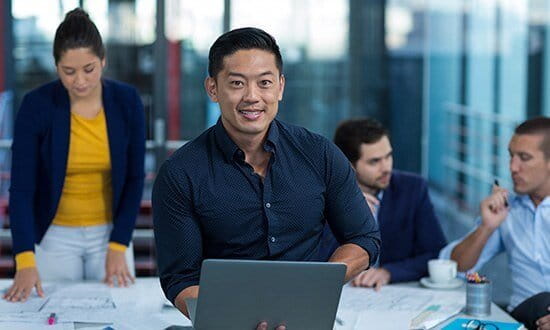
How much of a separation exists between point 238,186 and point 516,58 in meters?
4.73

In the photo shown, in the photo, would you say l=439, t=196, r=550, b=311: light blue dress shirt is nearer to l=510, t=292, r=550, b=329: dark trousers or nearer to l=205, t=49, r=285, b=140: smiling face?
l=510, t=292, r=550, b=329: dark trousers

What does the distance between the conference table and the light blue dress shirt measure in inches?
7.6

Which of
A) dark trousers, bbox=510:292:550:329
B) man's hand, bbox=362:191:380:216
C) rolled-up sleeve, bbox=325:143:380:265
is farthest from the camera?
man's hand, bbox=362:191:380:216

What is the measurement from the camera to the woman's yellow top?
9.58 ft

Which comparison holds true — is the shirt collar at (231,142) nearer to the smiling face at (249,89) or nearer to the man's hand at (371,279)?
the smiling face at (249,89)

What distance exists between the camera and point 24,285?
2693 mm

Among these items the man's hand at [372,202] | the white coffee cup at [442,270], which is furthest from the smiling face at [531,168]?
the man's hand at [372,202]

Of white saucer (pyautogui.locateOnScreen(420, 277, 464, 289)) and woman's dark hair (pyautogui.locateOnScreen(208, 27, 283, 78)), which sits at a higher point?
woman's dark hair (pyautogui.locateOnScreen(208, 27, 283, 78))

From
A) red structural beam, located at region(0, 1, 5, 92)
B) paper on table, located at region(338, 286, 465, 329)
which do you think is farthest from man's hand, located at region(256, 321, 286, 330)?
red structural beam, located at region(0, 1, 5, 92)

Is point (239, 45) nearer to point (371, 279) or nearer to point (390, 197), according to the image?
point (371, 279)

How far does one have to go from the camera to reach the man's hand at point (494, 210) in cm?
293

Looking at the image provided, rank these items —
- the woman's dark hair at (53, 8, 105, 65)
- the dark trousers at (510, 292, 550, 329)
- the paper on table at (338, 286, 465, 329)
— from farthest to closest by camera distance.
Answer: the woman's dark hair at (53, 8, 105, 65), the dark trousers at (510, 292, 550, 329), the paper on table at (338, 286, 465, 329)

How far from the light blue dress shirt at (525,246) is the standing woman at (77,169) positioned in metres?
1.08

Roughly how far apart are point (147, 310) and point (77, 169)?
23.3 inches
